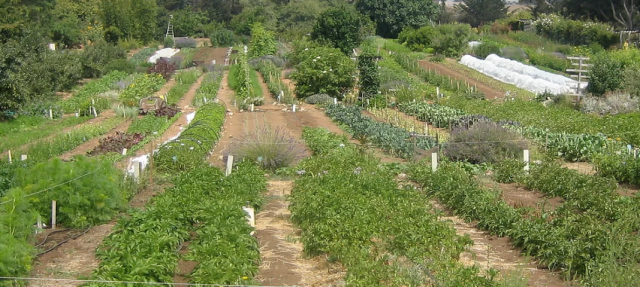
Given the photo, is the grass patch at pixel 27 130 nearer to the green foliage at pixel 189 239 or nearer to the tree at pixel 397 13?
the green foliage at pixel 189 239

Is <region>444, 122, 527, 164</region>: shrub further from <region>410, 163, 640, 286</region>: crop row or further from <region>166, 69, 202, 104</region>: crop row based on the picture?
<region>166, 69, 202, 104</region>: crop row

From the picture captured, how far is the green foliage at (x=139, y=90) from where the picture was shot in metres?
24.9

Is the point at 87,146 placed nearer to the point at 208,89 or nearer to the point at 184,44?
the point at 208,89

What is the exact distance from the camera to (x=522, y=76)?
2977 cm

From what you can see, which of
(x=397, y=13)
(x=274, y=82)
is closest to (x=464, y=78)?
(x=274, y=82)

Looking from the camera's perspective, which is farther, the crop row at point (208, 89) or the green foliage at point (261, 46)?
the green foliage at point (261, 46)

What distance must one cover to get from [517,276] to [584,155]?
909 centimetres

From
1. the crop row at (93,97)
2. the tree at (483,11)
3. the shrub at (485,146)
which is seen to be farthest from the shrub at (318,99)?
the tree at (483,11)

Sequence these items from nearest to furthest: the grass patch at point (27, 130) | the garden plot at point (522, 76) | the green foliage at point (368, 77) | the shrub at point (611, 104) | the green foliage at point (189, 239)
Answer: the green foliage at point (189, 239)
the grass patch at point (27, 130)
the shrub at point (611, 104)
the green foliage at point (368, 77)
the garden plot at point (522, 76)

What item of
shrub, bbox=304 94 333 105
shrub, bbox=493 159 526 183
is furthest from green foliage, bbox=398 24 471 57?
shrub, bbox=493 159 526 183

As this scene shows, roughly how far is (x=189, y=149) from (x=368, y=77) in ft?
41.2

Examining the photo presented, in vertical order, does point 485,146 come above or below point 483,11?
below

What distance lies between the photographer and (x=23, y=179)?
10148 mm

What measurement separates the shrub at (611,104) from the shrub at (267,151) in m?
10.8
